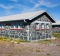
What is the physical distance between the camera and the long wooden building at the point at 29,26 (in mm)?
23758

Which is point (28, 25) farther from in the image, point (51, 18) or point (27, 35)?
point (51, 18)

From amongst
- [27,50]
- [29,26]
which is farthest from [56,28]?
[27,50]

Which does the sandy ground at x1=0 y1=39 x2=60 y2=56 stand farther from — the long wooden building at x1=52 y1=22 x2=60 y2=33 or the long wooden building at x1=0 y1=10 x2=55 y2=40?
the long wooden building at x1=52 y1=22 x2=60 y2=33

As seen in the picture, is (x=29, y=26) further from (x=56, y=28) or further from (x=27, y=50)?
(x=56, y=28)

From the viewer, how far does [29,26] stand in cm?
2378

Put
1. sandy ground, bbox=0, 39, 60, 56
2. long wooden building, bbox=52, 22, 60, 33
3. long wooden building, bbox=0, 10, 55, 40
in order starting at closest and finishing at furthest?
1. sandy ground, bbox=0, 39, 60, 56
2. long wooden building, bbox=0, 10, 55, 40
3. long wooden building, bbox=52, 22, 60, 33

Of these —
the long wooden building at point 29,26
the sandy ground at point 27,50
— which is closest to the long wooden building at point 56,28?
the long wooden building at point 29,26

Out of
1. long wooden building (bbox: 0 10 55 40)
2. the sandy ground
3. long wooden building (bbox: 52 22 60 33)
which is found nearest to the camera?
the sandy ground

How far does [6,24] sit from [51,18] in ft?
25.8

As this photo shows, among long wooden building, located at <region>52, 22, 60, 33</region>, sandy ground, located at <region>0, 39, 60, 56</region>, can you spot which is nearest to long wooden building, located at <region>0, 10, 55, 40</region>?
sandy ground, located at <region>0, 39, 60, 56</region>

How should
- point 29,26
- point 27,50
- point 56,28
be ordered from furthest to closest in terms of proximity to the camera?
1. point 56,28
2. point 29,26
3. point 27,50

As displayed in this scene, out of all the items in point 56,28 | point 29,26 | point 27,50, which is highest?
point 56,28

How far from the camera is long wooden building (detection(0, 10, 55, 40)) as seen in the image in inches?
935

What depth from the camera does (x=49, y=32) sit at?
91.3 ft
